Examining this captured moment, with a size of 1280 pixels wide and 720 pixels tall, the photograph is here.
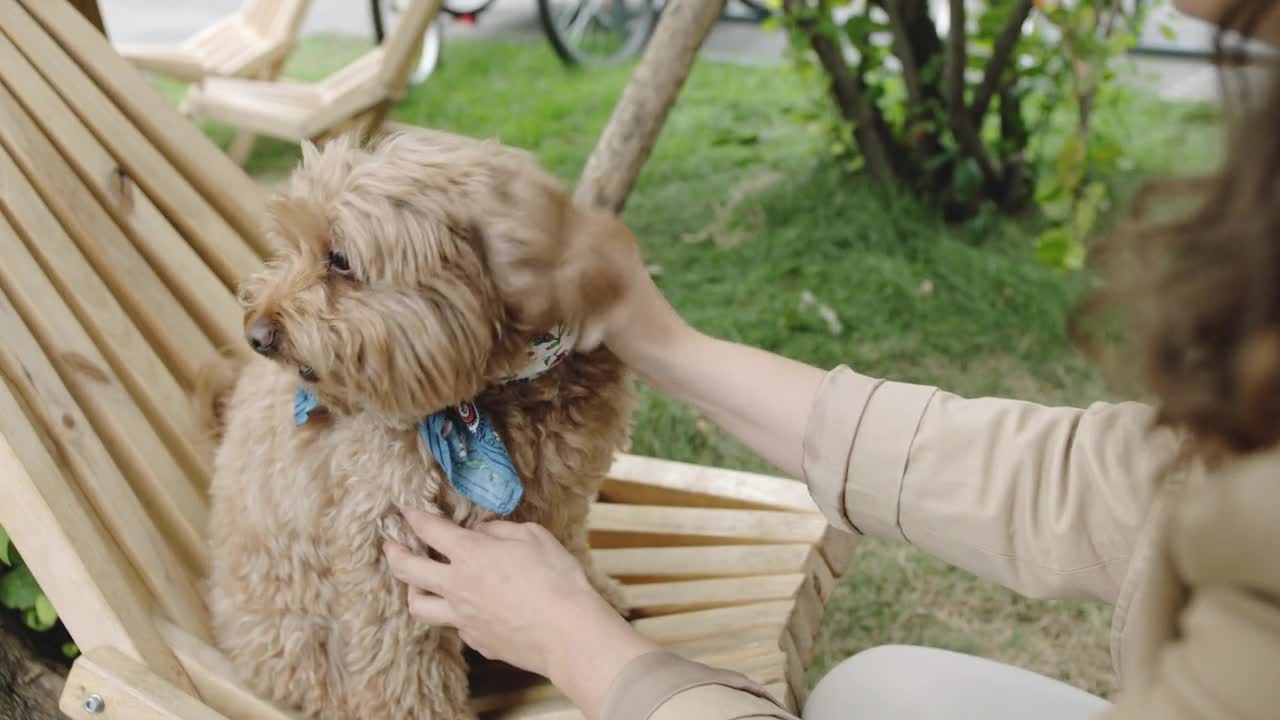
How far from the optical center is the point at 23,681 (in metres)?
1.75

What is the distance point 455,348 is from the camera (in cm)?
116

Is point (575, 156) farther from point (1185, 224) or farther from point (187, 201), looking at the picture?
point (1185, 224)

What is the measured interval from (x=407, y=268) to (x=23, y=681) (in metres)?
1.15

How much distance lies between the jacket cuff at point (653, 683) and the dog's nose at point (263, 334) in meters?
0.51

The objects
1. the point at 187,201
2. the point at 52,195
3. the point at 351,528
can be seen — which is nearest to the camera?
the point at 351,528

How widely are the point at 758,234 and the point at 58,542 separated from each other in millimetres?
2959

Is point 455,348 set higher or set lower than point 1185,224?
lower

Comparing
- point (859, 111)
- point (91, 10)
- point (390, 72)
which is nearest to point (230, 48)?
point (390, 72)

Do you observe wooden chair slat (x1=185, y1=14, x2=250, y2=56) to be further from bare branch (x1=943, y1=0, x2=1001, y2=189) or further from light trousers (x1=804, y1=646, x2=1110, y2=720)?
light trousers (x1=804, y1=646, x2=1110, y2=720)

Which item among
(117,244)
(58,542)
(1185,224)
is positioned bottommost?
(58,542)

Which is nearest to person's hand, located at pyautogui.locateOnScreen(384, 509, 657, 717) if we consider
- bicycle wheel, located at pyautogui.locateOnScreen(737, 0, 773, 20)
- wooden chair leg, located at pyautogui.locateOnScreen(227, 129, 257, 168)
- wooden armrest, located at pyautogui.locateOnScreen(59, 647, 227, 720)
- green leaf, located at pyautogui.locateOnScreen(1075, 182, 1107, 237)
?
wooden armrest, located at pyautogui.locateOnScreen(59, 647, 227, 720)

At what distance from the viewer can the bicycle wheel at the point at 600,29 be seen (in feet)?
21.3

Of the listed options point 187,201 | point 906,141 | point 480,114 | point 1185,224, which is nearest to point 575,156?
point 480,114

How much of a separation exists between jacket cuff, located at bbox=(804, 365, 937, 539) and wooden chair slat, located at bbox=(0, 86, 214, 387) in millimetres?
1016
